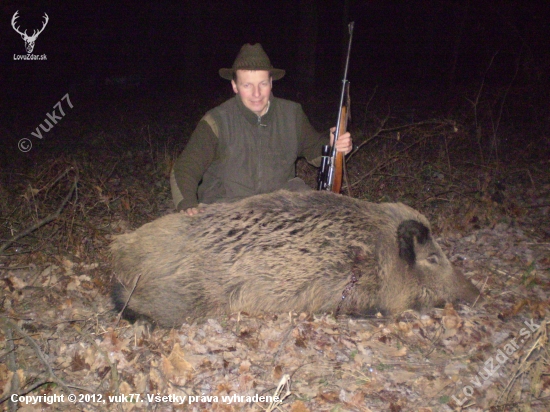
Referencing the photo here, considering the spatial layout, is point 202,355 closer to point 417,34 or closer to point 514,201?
point 514,201

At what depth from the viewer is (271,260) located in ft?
10.7

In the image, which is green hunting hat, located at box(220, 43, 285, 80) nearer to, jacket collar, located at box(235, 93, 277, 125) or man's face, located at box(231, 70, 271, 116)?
man's face, located at box(231, 70, 271, 116)

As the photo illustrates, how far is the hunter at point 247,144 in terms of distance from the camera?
3926 mm

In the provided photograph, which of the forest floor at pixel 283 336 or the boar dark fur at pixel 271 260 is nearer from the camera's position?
the forest floor at pixel 283 336

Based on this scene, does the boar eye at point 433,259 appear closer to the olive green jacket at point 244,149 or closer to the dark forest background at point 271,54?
the olive green jacket at point 244,149

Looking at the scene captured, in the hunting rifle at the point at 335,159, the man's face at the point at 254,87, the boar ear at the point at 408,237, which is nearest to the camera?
the boar ear at the point at 408,237

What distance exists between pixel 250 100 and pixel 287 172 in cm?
95

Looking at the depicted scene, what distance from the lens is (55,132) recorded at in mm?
11195

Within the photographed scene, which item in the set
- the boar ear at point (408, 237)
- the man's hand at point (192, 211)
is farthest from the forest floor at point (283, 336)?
the man's hand at point (192, 211)

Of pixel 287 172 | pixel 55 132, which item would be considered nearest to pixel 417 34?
pixel 55 132

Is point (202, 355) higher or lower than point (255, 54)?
lower

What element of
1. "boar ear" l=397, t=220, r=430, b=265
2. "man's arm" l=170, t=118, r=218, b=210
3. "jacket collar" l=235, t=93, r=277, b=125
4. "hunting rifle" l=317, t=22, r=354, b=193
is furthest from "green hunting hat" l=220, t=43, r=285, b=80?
"boar ear" l=397, t=220, r=430, b=265

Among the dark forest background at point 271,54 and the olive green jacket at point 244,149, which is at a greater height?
the dark forest background at point 271,54

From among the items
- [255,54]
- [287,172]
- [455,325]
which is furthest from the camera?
[287,172]
